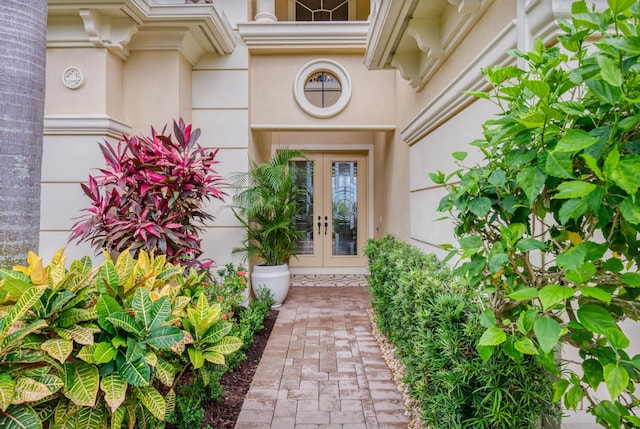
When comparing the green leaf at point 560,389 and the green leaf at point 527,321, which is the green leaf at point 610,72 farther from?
the green leaf at point 560,389

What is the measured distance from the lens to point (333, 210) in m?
7.88

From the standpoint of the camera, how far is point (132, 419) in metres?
1.41

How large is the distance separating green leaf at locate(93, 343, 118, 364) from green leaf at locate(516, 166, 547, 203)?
1498mm

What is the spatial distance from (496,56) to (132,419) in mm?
2604

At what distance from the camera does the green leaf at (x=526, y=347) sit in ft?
3.41

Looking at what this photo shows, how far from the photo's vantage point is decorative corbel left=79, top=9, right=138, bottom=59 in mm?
3725

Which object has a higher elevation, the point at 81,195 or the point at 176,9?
the point at 176,9

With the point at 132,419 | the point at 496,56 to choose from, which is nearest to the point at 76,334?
the point at 132,419

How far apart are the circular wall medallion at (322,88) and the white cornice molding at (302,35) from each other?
11.1 inches

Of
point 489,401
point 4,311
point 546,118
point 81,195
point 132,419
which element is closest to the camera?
point 546,118

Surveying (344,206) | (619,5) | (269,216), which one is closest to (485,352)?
(619,5)

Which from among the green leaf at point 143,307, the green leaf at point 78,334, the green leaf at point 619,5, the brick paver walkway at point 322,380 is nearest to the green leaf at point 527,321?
the green leaf at point 619,5

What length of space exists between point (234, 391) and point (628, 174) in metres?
2.86

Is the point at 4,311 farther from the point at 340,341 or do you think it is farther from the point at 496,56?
the point at 340,341
